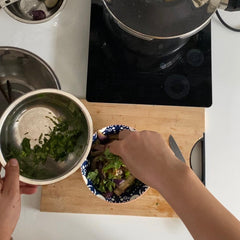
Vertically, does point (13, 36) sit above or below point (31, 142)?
above

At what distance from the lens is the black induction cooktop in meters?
0.79

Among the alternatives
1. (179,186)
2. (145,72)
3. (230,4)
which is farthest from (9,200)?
(230,4)

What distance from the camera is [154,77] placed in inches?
31.6

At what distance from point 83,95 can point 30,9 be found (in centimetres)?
26

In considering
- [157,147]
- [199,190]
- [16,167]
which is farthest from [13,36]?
[199,190]

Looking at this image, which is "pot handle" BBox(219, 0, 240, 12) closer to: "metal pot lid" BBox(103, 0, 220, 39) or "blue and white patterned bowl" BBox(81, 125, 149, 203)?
"metal pot lid" BBox(103, 0, 220, 39)

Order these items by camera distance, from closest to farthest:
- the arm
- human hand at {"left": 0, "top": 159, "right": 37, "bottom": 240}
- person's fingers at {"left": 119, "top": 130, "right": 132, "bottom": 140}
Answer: the arm, human hand at {"left": 0, "top": 159, "right": 37, "bottom": 240}, person's fingers at {"left": 119, "top": 130, "right": 132, "bottom": 140}

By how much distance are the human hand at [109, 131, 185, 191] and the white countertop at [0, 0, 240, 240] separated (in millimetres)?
218

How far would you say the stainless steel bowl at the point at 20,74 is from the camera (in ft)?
2.55

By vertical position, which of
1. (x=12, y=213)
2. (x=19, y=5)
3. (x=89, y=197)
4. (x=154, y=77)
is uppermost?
(x=19, y=5)

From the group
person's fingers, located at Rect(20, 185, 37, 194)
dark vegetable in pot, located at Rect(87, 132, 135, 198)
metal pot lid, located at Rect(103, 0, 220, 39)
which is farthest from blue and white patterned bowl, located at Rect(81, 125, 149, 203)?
metal pot lid, located at Rect(103, 0, 220, 39)

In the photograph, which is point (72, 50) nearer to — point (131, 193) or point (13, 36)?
point (13, 36)

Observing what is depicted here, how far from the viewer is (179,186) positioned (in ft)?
1.71

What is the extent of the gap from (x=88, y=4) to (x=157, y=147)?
44 cm
